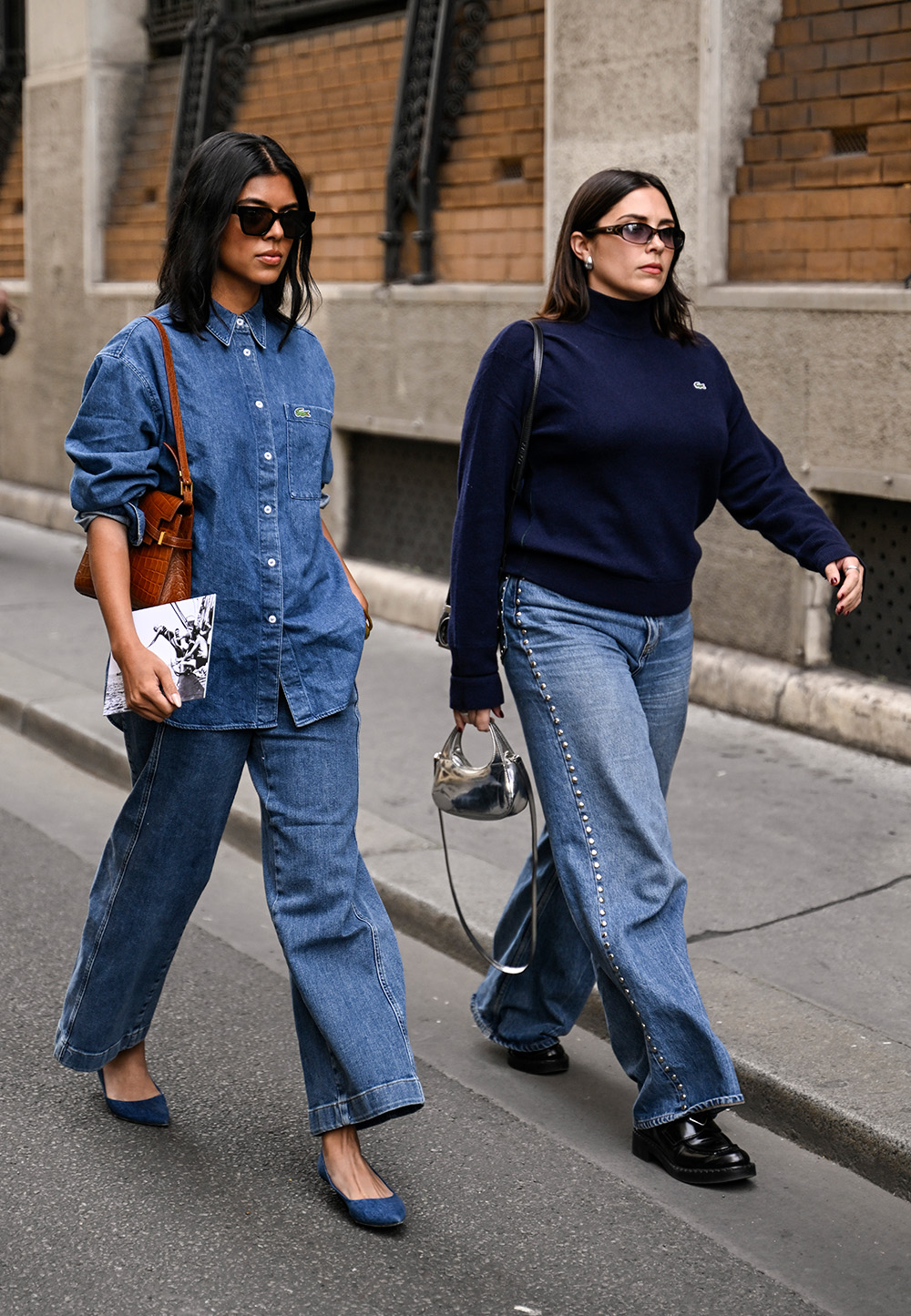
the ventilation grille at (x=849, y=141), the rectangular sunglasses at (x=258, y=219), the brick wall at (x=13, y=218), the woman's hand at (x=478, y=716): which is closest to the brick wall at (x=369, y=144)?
the ventilation grille at (x=849, y=141)

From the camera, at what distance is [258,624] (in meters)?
3.09

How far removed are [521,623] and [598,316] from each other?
63 centimetres

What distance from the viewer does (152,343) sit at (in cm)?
303

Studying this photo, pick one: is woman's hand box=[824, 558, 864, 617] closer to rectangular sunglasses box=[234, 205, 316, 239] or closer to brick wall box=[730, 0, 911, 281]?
rectangular sunglasses box=[234, 205, 316, 239]

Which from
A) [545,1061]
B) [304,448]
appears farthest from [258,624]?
[545,1061]

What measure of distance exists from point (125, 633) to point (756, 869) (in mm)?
2546

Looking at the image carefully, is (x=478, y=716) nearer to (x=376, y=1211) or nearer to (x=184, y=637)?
(x=184, y=637)

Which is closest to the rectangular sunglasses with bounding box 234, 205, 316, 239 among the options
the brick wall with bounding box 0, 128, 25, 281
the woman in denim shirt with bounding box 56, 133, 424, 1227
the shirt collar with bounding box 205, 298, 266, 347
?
the woman in denim shirt with bounding box 56, 133, 424, 1227

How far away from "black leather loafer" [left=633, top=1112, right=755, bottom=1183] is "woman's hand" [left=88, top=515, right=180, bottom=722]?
4.22 feet

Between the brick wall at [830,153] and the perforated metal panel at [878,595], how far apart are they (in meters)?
0.87

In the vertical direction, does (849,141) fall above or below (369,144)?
below

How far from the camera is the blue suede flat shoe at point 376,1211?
10.1 feet

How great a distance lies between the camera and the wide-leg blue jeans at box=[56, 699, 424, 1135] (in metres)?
3.09

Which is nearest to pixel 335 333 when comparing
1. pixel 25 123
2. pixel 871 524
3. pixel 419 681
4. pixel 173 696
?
pixel 419 681
